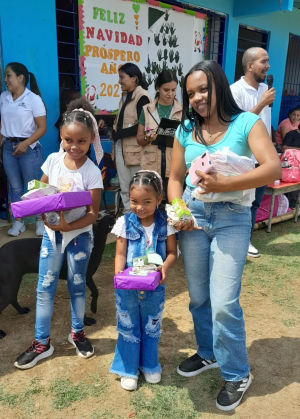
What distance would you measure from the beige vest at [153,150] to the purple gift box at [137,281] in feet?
8.19

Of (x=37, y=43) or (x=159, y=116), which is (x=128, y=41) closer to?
(x=37, y=43)

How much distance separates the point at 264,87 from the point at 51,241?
2.98 m

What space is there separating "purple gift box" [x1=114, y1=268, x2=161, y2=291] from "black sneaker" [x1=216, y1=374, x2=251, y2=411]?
83cm

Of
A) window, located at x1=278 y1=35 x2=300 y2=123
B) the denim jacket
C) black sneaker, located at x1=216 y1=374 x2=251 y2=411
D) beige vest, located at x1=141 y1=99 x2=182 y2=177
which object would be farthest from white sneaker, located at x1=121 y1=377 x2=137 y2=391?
window, located at x1=278 y1=35 x2=300 y2=123

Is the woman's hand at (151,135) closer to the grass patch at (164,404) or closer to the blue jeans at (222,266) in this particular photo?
the blue jeans at (222,266)

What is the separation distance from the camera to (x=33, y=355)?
2.69m

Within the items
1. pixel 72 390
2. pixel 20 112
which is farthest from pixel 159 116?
pixel 72 390

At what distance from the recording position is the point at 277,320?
3.40 metres

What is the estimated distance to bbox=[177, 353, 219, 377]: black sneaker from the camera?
8.63ft

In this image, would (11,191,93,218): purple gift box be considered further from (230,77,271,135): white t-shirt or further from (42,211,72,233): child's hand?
(230,77,271,135): white t-shirt

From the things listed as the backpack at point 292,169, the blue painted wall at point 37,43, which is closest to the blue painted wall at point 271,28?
the blue painted wall at point 37,43

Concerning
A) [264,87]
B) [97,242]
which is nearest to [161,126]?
[264,87]

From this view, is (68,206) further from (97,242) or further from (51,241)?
(97,242)

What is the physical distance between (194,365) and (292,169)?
13.5 ft
